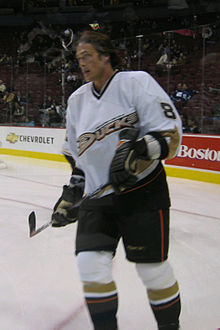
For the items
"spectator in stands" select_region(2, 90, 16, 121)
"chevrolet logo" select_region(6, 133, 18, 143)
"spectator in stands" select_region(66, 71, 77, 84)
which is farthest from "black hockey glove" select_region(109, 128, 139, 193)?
"spectator in stands" select_region(2, 90, 16, 121)

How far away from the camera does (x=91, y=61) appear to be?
1.06m

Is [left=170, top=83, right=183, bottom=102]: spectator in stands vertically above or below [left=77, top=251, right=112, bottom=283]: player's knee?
above

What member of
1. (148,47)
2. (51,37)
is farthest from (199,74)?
(51,37)

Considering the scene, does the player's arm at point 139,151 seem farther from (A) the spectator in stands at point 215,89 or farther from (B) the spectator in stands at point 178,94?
(B) the spectator in stands at point 178,94

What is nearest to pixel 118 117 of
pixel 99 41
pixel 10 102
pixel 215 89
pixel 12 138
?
pixel 99 41

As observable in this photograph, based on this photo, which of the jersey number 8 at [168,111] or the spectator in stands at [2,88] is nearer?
the jersey number 8 at [168,111]

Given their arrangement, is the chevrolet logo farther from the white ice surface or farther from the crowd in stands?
the white ice surface

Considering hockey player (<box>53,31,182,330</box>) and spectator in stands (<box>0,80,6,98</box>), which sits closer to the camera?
hockey player (<box>53,31,182,330</box>)

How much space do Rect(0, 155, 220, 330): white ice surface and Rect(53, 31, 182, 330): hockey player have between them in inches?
13.1

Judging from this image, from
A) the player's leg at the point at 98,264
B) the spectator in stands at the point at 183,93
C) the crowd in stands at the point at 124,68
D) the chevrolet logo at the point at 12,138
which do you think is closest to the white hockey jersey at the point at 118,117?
the player's leg at the point at 98,264

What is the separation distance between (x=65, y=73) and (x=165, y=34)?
226cm

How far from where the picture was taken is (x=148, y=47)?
18.8 ft

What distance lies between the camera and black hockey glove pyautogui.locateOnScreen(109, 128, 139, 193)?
38.9 inches

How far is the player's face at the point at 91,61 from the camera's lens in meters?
1.06
